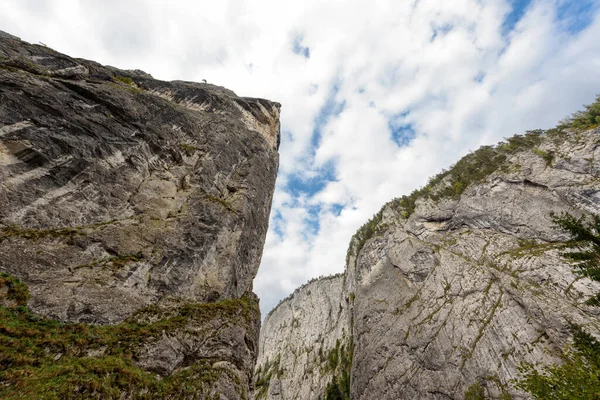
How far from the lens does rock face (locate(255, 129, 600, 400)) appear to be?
2691cm

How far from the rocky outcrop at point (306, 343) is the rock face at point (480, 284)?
18267 millimetres

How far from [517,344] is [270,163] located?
103 feet

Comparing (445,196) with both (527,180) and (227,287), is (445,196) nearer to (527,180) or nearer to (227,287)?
(527,180)

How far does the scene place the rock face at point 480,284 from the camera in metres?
26.9

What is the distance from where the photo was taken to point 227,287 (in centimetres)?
1898

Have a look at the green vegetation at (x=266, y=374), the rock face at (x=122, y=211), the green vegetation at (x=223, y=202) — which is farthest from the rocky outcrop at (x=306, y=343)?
the rock face at (x=122, y=211)

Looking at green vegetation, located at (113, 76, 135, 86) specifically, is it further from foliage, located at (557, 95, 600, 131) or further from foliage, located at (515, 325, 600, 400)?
foliage, located at (557, 95, 600, 131)

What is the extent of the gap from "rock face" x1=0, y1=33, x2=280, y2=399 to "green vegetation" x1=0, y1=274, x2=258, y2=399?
0.46m

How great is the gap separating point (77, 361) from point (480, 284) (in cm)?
3876

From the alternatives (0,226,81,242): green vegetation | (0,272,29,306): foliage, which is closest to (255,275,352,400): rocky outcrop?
(0,226,81,242): green vegetation

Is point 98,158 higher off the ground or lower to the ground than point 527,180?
lower

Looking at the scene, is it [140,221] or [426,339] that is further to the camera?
[426,339]

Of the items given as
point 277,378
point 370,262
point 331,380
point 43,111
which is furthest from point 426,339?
point 277,378

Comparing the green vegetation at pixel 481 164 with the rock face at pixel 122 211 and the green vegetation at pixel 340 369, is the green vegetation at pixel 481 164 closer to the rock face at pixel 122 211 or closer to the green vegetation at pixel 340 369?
the green vegetation at pixel 340 369
